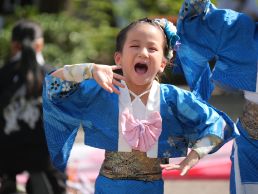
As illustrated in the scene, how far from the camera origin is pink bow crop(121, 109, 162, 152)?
3832 mm

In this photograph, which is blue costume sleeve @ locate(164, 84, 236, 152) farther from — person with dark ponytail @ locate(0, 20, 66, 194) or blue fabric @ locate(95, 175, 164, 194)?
person with dark ponytail @ locate(0, 20, 66, 194)

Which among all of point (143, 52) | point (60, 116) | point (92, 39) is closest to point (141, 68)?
point (143, 52)

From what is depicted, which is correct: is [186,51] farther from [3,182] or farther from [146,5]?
[146,5]

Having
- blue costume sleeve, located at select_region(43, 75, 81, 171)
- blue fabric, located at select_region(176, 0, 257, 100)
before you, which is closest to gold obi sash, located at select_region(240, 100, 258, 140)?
blue fabric, located at select_region(176, 0, 257, 100)

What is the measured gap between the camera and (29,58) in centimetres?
570

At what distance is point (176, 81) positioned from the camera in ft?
39.9

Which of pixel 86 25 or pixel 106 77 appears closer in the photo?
pixel 106 77

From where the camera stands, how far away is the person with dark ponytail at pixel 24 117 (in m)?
5.70

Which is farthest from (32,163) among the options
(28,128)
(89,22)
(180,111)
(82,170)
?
(89,22)

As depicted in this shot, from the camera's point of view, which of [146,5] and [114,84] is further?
[146,5]

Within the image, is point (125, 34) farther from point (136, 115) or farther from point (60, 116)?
point (60, 116)

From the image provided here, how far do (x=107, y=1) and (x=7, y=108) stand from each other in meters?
8.88

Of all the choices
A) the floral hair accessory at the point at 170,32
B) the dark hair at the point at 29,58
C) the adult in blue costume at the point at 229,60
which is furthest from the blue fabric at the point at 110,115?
the dark hair at the point at 29,58

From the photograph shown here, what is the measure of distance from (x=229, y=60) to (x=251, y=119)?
1.08 ft
